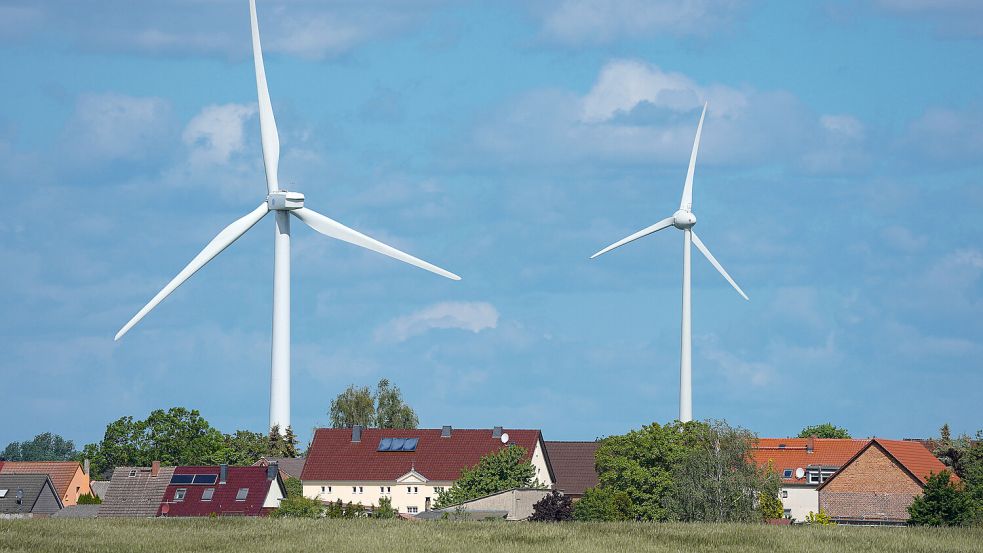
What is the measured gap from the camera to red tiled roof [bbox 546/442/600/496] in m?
133

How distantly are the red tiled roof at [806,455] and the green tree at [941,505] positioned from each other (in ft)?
103

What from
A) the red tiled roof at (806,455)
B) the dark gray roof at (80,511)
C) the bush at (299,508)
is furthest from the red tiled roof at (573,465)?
the dark gray roof at (80,511)

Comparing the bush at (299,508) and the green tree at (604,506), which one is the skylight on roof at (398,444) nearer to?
the bush at (299,508)

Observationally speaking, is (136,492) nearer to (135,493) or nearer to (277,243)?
(135,493)

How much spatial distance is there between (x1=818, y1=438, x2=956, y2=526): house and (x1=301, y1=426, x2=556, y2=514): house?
21.3 meters

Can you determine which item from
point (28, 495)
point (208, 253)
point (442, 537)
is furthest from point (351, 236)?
point (442, 537)

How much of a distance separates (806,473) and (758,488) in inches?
1201

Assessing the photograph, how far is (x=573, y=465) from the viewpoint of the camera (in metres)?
136

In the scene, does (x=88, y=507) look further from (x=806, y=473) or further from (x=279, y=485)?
(x=806, y=473)

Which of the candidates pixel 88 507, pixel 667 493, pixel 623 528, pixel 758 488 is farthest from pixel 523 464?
pixel 623 528

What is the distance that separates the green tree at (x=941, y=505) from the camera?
293 ft

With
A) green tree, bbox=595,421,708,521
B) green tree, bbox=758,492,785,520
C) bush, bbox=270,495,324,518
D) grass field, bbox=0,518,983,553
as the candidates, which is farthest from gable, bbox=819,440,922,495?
grass field, bbox=0,518,983,553

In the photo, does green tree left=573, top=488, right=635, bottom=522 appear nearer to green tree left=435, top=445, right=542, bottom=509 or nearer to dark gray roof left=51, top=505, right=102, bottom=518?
green tree left=435, top=445, right=542, bottom=509

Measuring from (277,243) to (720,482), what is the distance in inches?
1612
